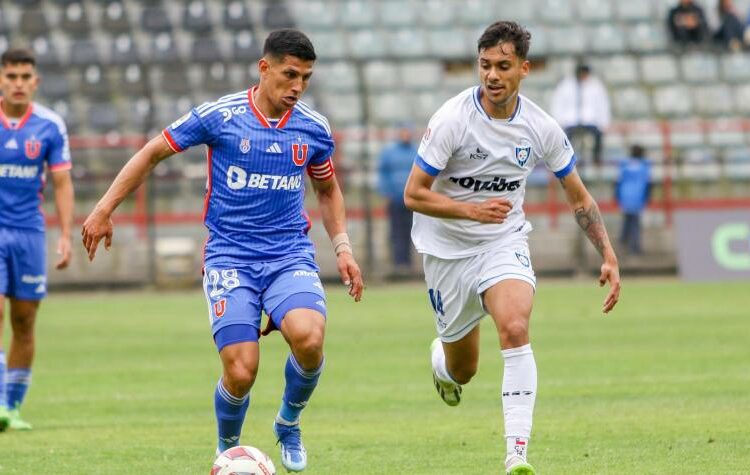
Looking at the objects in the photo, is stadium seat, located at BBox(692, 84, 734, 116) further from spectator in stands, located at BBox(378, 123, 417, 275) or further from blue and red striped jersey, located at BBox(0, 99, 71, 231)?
blue and red striped jersey, located at BBox(0, 99, 71, 231)

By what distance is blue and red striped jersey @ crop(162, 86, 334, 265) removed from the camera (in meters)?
7.89

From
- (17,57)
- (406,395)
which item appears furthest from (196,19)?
(17,57)

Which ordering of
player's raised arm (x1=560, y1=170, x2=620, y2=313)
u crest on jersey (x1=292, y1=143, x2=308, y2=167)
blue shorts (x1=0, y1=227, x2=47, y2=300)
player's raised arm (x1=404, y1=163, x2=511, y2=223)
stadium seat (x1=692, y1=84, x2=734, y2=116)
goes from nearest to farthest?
player's raised arm (x1=404, y1=163, x2=511, y2=223) → u crest on jersey (x1=292, y1=143, x2=308, y2=167) → player's raised arm (x1=560, y1=170, x2=620, y2=313) → blue shorts (x1=0, y1=227, x2=47, y2=300) → stadium seat (x1=692, y1=84, x2=734, y2=116)

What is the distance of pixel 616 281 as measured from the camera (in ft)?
26.6

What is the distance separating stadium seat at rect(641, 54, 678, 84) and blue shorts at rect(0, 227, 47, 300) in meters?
17.3

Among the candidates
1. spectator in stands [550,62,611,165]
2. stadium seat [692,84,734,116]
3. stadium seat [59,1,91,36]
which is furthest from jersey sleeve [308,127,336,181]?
stadium seat [59,1,91,36]

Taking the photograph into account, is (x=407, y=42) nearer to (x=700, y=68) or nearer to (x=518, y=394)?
(x=700, y=68)

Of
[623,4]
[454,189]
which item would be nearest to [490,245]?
[454,189]

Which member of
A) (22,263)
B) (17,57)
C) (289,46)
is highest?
(289,46)

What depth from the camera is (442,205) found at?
8.05 m

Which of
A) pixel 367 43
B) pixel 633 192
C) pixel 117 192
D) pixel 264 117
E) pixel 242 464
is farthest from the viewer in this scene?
pixel 367 43

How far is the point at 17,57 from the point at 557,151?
4.09m

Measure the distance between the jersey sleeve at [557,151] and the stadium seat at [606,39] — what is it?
20035 millimetres

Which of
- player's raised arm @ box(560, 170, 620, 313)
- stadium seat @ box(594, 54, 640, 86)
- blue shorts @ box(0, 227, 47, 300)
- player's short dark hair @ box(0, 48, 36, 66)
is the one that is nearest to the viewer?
player's raised arm @ box(560, 170, 620, 313)
